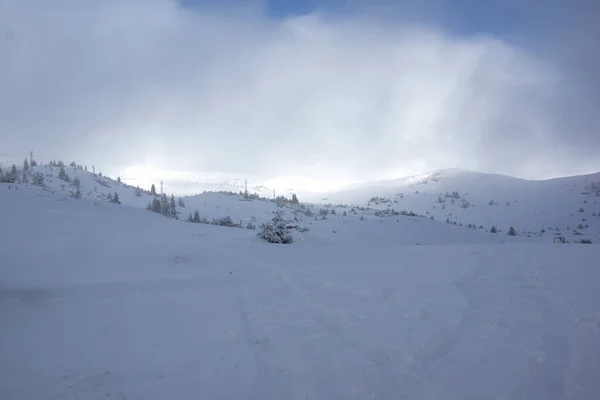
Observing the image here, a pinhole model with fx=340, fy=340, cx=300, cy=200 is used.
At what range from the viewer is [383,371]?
213 inches

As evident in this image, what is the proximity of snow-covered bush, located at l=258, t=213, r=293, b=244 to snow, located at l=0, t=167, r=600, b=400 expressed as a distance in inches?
248

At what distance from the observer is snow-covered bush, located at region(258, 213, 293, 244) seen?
2075cm

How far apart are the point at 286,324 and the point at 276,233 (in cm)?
1376

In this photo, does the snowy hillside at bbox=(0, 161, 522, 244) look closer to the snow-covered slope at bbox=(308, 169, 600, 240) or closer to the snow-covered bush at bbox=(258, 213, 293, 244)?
the snow-covered bush at bbox=(258, 213, 293, 244)

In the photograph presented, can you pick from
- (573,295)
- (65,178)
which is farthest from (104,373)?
(65,178)

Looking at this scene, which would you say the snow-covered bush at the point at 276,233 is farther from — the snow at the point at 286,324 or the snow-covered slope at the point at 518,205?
the snow-covered slope at the point at 518,205

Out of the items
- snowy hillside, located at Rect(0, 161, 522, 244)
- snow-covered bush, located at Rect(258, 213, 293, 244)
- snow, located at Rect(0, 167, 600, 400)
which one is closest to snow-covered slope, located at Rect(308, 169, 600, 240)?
snowy hillside, located at Rect(0, 161, 522, 244)

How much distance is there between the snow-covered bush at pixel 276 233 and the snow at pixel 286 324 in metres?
6.30

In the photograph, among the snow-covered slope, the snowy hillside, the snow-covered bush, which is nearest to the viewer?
the snow-covered bush

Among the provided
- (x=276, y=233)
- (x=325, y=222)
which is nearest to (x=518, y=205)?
(x=325, y=222)

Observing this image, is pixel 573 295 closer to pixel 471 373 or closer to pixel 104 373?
pixel 471 373

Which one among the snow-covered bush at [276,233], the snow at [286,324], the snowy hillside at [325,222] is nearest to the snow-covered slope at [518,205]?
the snowy hillside at [325,222]

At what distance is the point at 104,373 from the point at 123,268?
21.4ft

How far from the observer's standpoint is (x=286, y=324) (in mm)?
7305
